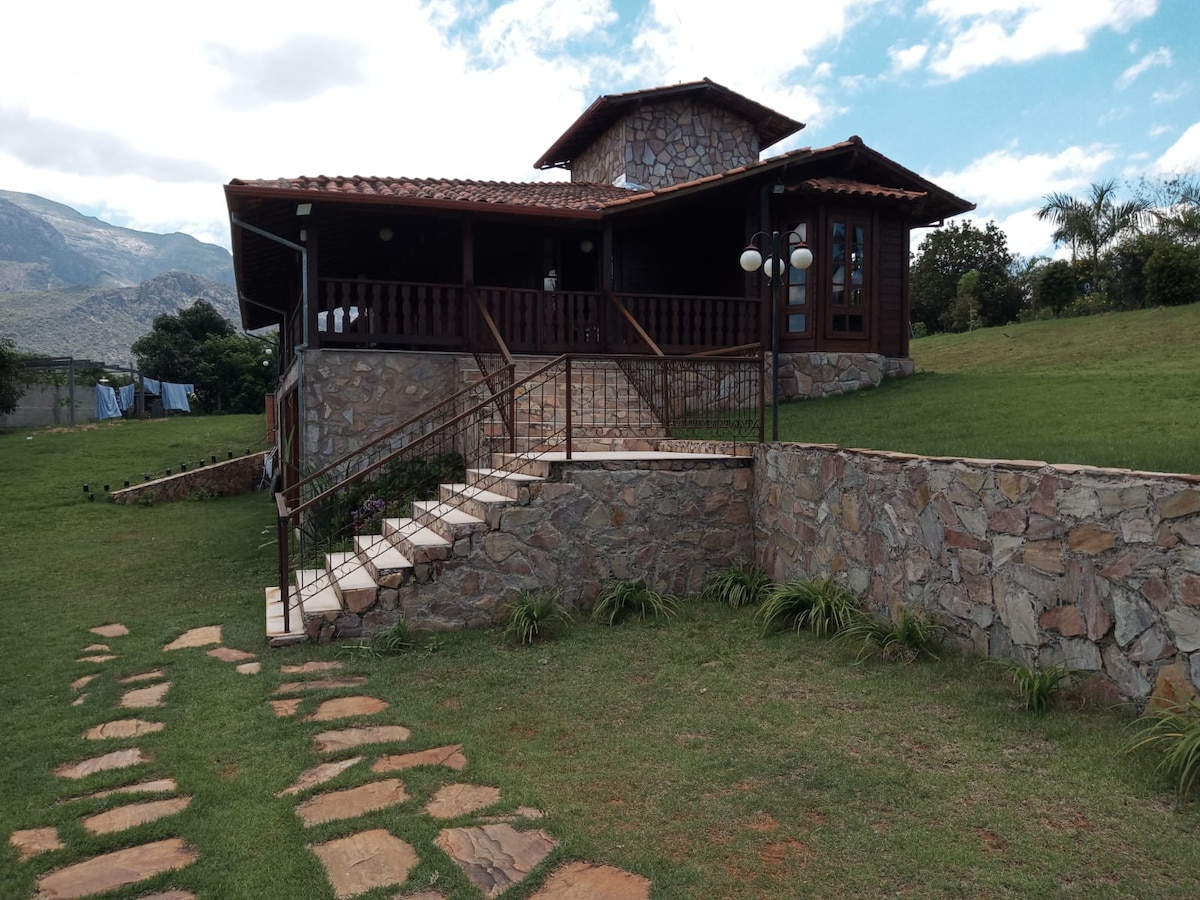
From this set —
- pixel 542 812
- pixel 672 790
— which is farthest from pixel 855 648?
pixel 542 812

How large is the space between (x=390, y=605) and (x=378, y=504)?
295 cm

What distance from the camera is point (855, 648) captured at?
4883 mm

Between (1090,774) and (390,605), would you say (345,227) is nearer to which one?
(390,605)

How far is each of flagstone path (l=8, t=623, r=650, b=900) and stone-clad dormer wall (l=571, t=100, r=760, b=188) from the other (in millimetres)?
12266

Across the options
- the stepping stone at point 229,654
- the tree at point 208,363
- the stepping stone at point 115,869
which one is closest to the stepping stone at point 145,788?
the stepping stone at point 115,869

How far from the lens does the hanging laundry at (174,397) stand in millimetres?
24969

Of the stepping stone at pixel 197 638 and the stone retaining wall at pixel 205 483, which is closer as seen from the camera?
the stepping stone at pixel 197 638

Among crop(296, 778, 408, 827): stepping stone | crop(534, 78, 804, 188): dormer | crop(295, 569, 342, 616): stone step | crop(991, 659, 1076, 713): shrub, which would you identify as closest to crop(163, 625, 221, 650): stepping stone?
crop(295, 569, 342, 616): stone step

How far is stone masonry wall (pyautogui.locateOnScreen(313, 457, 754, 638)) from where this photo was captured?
591 cm

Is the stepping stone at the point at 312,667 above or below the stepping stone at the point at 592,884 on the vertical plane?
below

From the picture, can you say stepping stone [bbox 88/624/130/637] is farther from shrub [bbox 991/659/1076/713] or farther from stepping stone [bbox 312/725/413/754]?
shrub [bbox 991/659/1076/713]

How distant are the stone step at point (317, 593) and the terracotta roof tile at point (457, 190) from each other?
15.9 ft

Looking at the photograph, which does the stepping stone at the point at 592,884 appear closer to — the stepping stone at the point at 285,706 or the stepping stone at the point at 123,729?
the stepping stone at the point at 285,706

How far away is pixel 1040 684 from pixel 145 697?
4956mm
